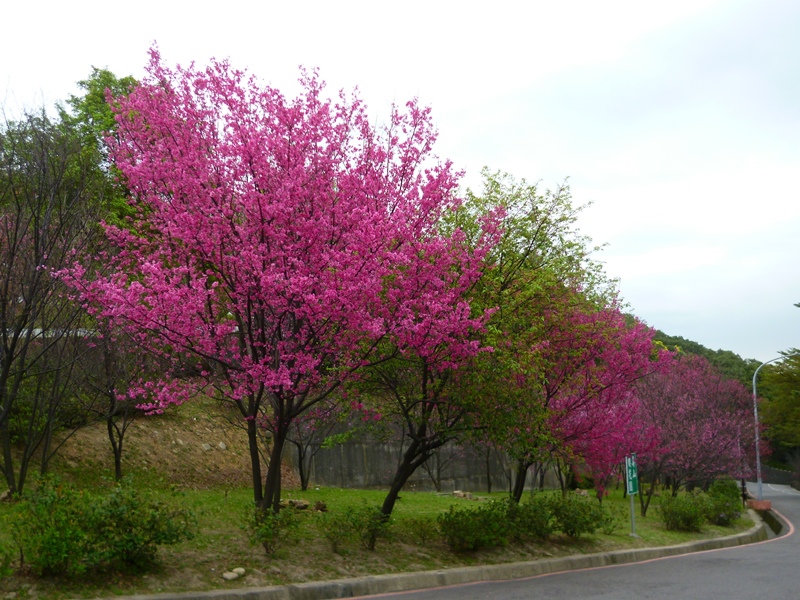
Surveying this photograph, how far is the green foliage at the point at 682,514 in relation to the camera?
67.6 feet

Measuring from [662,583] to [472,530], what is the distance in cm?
303

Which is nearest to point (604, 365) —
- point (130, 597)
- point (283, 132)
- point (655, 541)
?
point (655, 541)

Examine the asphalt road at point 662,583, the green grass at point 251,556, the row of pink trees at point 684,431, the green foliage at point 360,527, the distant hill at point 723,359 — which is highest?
the distant hill at point 723,359

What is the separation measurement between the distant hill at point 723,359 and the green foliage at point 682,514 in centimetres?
4282

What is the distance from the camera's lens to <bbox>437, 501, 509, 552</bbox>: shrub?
12461mm

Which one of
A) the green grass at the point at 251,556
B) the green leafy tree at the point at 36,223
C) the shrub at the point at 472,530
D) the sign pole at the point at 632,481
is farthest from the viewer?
the sign pole at the point at 632,481

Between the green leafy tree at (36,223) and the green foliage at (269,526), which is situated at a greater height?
the green leafy tree at (36,223)

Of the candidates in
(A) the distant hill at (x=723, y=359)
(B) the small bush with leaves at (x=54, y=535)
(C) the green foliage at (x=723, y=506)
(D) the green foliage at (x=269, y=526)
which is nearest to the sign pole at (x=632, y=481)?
(C) the green foliage at (x=723, y=506)

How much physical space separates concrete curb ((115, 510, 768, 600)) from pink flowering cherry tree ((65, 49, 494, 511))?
6.96ft

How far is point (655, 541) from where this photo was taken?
18.0 meters

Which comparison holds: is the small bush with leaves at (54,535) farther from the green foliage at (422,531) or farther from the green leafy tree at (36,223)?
the green foliage at (422,531)

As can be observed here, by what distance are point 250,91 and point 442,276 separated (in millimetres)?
3900

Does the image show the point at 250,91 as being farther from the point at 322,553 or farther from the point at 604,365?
the point at 604,365

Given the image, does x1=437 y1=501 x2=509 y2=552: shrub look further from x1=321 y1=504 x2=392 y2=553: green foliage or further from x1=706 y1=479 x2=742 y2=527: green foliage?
x1=706 y1=479 x2=742 y2=527: green foliage
